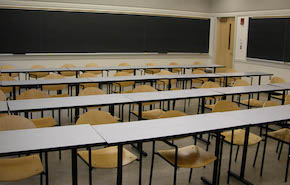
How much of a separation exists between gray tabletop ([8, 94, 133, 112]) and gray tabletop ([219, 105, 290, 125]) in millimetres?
1412

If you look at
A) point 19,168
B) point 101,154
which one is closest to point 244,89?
point 101,154

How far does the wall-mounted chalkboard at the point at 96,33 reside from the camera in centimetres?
837

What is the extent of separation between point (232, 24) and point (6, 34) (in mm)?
7220

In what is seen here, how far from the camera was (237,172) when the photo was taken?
12.3 ft

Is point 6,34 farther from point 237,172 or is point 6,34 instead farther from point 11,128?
point 237,172

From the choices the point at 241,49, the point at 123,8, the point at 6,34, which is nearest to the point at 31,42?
the point at 6,34

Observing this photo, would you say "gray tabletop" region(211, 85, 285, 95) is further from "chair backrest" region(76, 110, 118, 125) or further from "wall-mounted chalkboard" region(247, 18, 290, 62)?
"wall-mounted chalkboard" region(247, 18, 290, 62)

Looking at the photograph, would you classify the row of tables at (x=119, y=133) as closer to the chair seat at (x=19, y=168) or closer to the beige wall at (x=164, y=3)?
the chair seat at (x=19, y=168)

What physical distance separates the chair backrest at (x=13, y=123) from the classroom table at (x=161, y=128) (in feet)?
2.38

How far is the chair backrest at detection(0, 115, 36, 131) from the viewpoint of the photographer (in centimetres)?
290

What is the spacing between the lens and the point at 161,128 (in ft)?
9.27

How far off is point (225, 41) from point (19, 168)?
9.43 meters

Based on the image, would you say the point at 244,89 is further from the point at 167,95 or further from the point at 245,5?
the point at 245,5

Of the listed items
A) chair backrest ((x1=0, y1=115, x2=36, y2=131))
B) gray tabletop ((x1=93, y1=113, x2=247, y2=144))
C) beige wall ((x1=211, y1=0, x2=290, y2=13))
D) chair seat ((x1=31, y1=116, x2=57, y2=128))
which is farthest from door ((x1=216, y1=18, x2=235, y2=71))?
chair backrest ((x1=0, y1=115, x2=36, y2=131))
